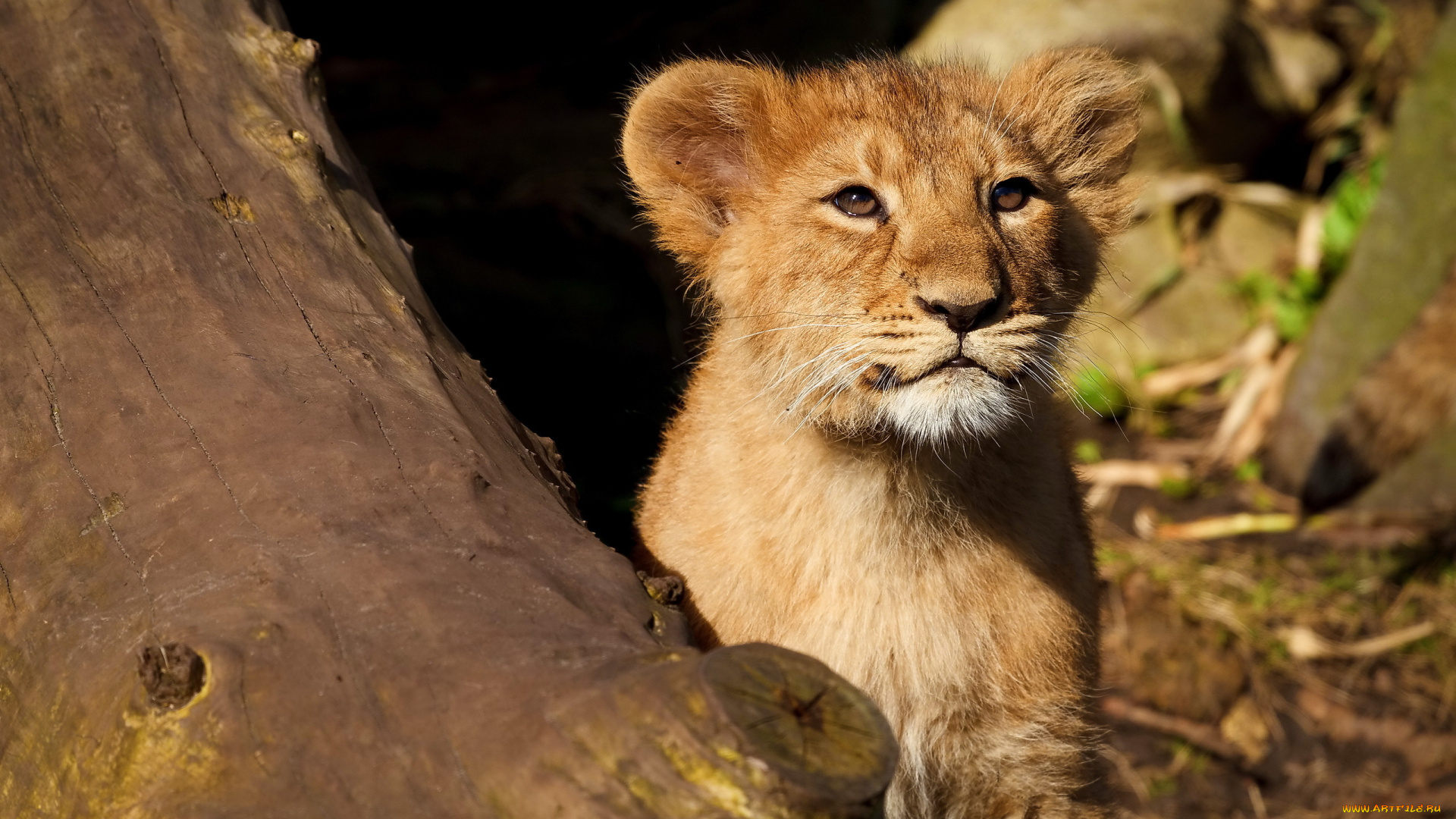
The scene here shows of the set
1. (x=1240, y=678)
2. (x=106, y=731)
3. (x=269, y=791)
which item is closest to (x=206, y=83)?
(x=106, y=731)

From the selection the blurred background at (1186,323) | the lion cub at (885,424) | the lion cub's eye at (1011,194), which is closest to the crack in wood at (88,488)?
the lion cub at (885,424)

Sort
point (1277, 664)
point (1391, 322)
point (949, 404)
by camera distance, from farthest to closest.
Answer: point (1391, 322)
point (1277, 664)
point (949, 404)

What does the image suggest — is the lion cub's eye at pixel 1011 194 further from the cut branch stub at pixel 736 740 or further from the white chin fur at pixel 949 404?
the cut branch stub at pixel 736 740

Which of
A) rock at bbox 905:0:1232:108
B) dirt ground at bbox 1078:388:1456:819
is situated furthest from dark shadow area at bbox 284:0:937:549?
dirt ground at bbox 1078:388:1456:819

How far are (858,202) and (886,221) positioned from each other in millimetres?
103

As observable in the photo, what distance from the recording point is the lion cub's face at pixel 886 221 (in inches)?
118

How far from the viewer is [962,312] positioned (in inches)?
114

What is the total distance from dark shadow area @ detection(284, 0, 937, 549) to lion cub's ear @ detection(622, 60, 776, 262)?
2.82 metres

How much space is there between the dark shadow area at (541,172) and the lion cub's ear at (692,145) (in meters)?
2.82

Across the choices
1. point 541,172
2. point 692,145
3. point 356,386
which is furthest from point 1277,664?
point 356,386

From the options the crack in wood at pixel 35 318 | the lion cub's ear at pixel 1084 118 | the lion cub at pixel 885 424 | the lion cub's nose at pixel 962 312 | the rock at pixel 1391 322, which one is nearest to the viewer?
the crack in wood at pixel 35 318

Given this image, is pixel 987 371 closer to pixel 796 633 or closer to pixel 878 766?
pixel 796 633

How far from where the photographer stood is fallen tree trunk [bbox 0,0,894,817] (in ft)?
6.16

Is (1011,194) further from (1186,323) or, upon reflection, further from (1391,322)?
(1186,323)
